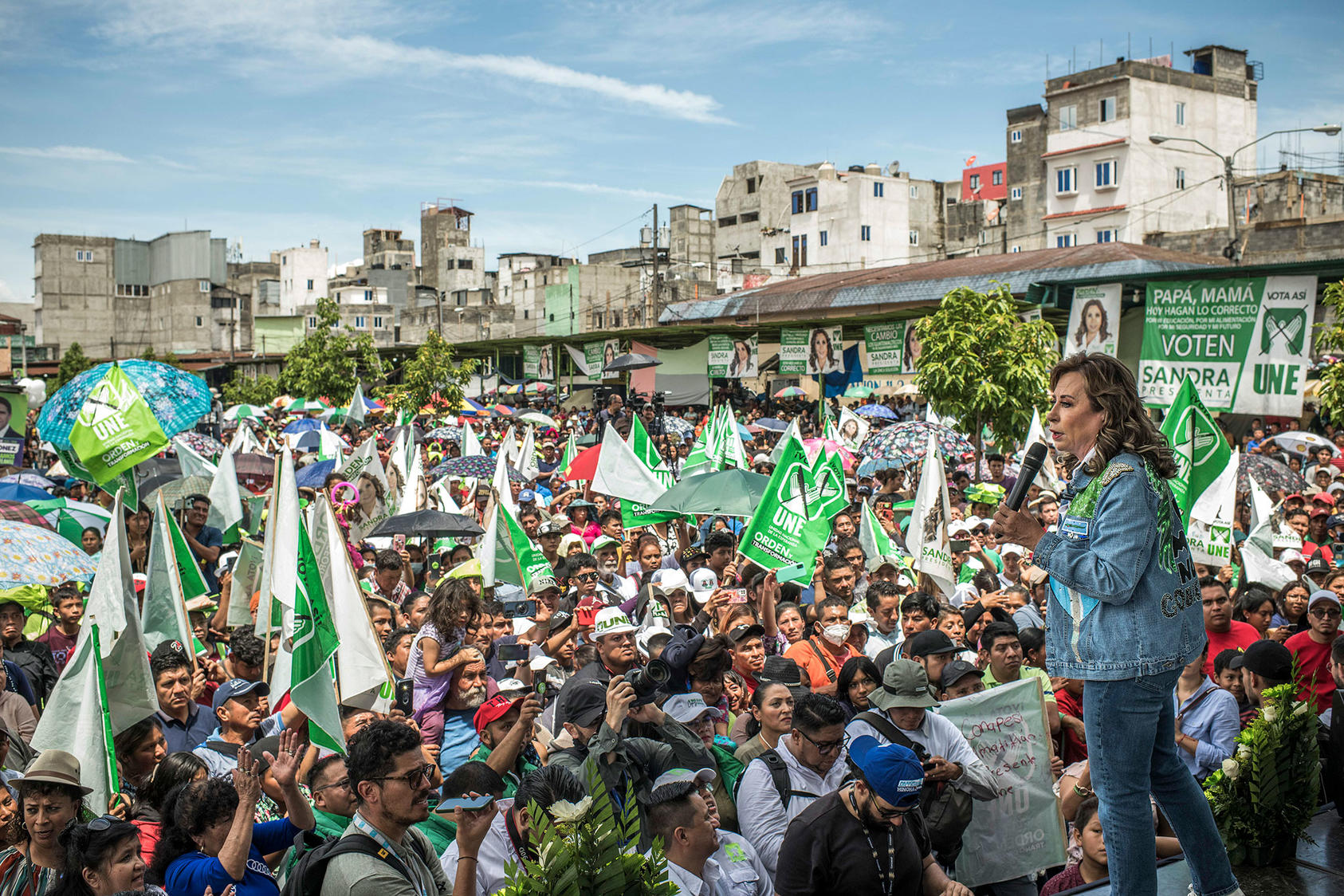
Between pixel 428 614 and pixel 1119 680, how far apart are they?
14.4 feet

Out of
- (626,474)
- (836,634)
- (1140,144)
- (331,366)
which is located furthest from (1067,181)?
(836,634)

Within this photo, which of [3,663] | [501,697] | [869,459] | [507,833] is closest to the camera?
[507,833]

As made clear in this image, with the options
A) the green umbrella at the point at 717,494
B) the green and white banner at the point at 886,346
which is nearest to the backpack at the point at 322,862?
the green umbrella at the point at 717,494

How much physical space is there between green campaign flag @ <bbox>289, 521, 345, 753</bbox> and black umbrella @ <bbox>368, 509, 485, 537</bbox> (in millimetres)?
4858

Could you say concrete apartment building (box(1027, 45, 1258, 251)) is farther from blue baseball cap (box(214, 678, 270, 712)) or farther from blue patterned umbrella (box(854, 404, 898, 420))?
blue baseball cap (box(214, 678, 270, 712))

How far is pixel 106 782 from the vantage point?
507 centimetres

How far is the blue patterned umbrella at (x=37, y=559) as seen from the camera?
26.2 ft

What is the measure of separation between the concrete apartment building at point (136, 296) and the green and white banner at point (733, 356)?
245ft

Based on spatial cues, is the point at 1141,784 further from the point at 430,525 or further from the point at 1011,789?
the point at 430,525

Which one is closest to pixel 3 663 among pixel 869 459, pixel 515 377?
pixel 869 459

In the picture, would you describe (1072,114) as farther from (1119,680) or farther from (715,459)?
(1119,680)

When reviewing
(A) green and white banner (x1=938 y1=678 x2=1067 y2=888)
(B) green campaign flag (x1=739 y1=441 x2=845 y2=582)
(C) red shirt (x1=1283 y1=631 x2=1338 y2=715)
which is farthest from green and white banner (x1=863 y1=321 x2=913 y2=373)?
(A) green and white banner (x1=938 y1=678 x2=1067 y2=888)

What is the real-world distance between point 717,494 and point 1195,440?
4187mm

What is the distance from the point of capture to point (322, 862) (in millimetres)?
3955
